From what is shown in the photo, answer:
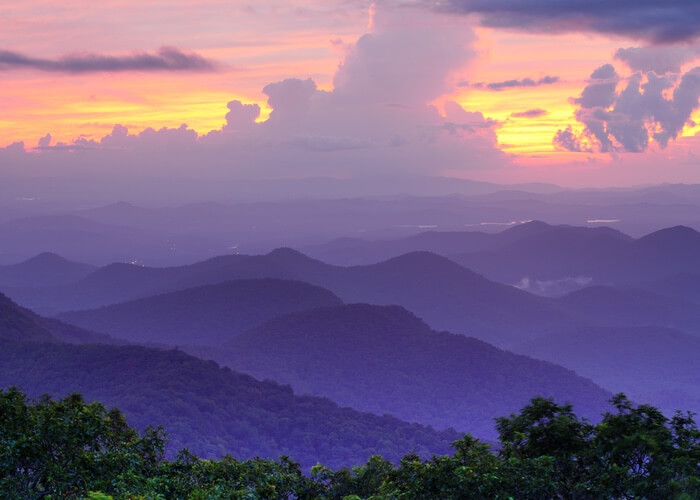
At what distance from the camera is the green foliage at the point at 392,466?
997 inches

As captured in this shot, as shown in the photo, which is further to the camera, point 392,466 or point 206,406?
point 206,406

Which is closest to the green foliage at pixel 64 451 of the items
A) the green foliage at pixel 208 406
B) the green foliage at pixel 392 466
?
the green foliage at pixel 392 466

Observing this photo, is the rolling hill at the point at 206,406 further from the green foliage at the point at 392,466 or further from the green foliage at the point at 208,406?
the green foliage at the point at 392,466

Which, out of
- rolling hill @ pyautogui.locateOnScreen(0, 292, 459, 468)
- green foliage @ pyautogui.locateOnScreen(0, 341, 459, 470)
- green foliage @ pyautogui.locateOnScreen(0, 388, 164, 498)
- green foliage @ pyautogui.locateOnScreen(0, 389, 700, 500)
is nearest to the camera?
green foliage @ pyautogui.locateOnScreen(0, 389, 700, 500)

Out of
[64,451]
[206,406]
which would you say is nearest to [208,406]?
[206,406]

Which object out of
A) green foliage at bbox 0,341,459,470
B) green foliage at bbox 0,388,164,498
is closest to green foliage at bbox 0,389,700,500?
green foliage at bbox 0,388,164,498

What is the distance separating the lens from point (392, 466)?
29078 mm

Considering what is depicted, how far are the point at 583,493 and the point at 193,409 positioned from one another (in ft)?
496

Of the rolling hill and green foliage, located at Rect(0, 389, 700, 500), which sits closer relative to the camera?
green foliage, located at Rect(0, 389, 700, 500)

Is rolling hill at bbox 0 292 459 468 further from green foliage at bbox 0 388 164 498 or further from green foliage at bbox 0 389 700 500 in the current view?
green foliage at bbox 0 389 700 500

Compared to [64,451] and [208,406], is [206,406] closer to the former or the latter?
[208,406]

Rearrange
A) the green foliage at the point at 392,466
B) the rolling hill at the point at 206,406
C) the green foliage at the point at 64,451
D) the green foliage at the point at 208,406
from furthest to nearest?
the rolling hill at the point at 206,406 < the green foliage at the point at 208,406 < the green foliage at the point at 64,451 < the green foliage at the point at 392,466

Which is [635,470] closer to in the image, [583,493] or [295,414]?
[583,493]

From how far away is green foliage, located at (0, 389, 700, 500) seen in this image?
83.1 ft
